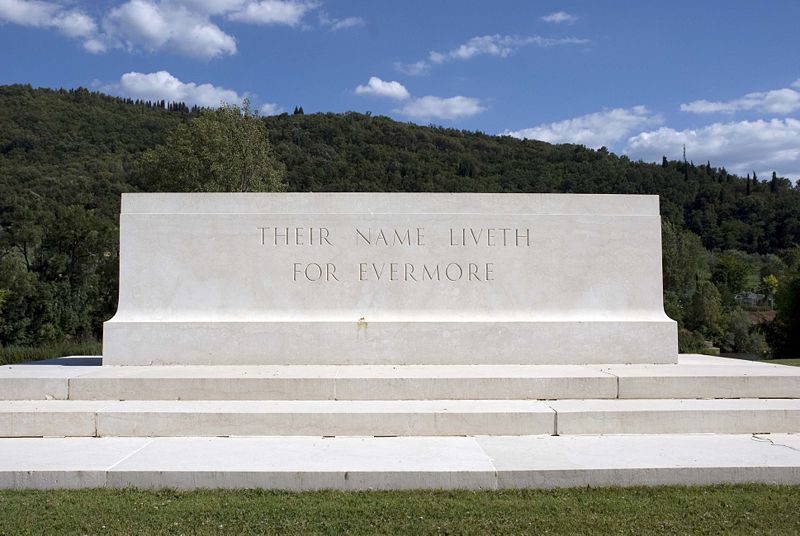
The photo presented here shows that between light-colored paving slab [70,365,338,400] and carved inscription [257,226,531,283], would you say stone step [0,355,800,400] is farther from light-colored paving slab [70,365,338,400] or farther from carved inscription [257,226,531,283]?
carved inscription [257,226,531,283]

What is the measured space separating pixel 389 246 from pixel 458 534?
16.2 ft

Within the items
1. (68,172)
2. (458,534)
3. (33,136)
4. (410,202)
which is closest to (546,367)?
(410,202)

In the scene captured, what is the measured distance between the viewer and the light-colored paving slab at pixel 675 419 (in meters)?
6.25

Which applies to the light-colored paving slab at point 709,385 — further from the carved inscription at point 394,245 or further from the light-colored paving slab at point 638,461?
the carved inscription at point 394,245

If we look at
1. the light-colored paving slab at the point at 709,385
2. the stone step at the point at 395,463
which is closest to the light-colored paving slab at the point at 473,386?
the light-colored paving slab at the point at 709,385

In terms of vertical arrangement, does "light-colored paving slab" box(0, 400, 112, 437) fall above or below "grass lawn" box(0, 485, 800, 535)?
above

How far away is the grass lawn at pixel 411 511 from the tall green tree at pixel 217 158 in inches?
987

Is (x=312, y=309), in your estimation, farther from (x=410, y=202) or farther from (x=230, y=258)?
(x=410, y=202)

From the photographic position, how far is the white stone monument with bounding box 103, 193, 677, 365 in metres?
8.26

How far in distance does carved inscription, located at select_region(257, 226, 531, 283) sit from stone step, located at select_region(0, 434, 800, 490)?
114 inches

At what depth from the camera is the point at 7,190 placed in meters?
41.3

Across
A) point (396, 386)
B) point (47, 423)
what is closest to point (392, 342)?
point (396, 386)

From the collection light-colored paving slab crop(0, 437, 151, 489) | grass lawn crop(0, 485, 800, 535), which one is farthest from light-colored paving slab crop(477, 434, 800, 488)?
light-colored paving slab crop(0, 437, 151, 489)

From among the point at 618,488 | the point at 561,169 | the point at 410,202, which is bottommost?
the point at 618,488
